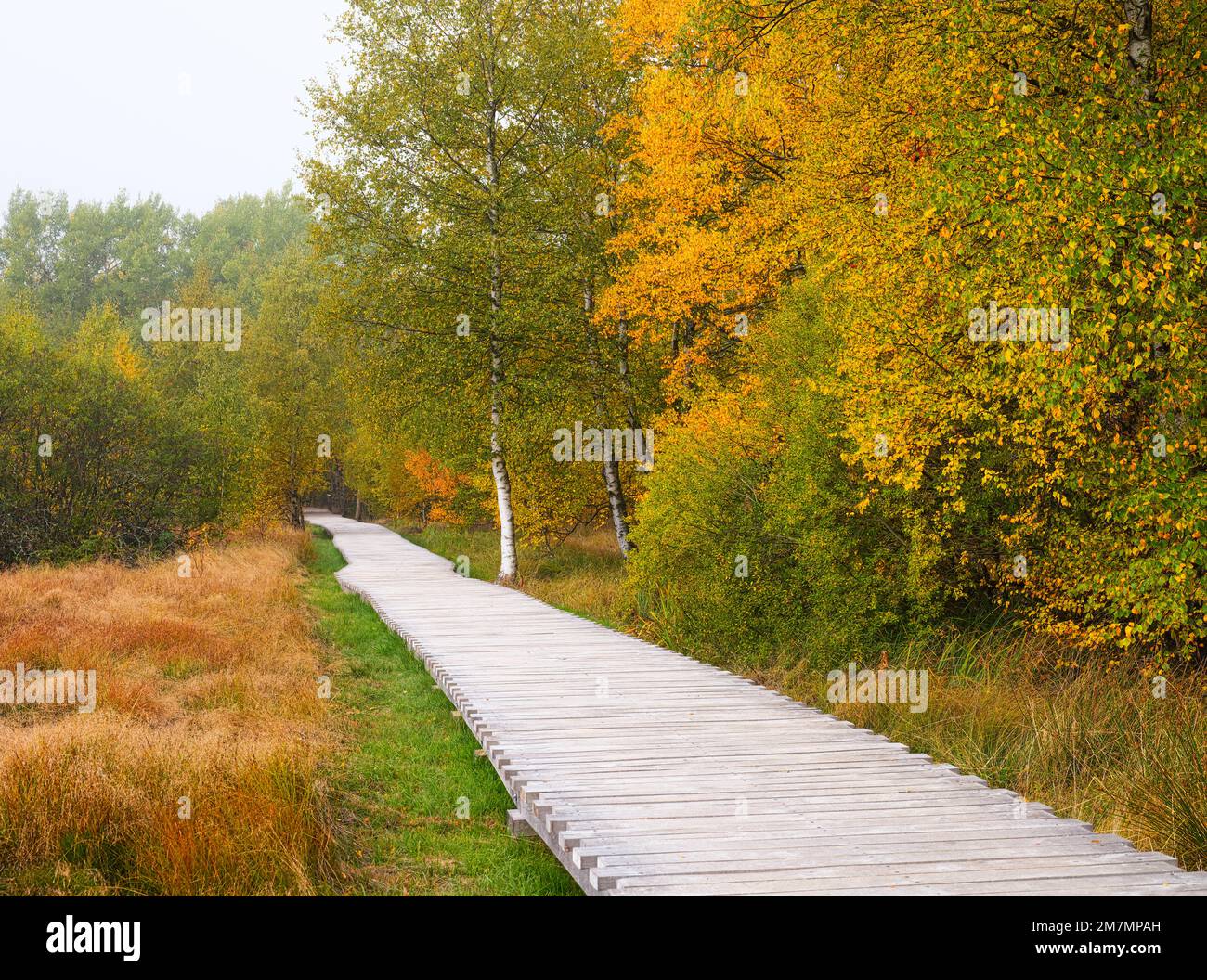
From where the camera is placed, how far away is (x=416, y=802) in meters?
7.02

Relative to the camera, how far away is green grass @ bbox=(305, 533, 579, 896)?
5516 mm

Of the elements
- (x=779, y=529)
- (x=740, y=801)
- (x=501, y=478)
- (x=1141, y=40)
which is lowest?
(x=740, y=801)

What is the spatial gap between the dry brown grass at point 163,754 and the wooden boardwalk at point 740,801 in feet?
4.29

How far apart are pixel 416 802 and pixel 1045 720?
4363mm

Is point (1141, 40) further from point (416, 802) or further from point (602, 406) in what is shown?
point (602, 406)

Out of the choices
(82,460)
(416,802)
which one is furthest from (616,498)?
(416,802)

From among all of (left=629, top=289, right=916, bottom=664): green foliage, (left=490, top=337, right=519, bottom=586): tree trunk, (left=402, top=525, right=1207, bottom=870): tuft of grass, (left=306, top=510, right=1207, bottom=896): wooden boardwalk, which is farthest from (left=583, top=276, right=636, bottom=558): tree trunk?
(left=306, top=510, right=1207, bottom=896): wooden boardwalk

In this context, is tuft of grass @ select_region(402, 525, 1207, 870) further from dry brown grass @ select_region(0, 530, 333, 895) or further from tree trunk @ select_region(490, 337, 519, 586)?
tree trunk @ select_region(490, 337, 519, 586)

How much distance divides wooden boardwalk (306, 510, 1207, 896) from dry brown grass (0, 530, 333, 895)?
51.4 inches

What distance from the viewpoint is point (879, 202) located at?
984 centimetres

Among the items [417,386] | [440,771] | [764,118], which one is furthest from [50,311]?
[440,771]

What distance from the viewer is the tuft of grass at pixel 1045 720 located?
555 centimetres
